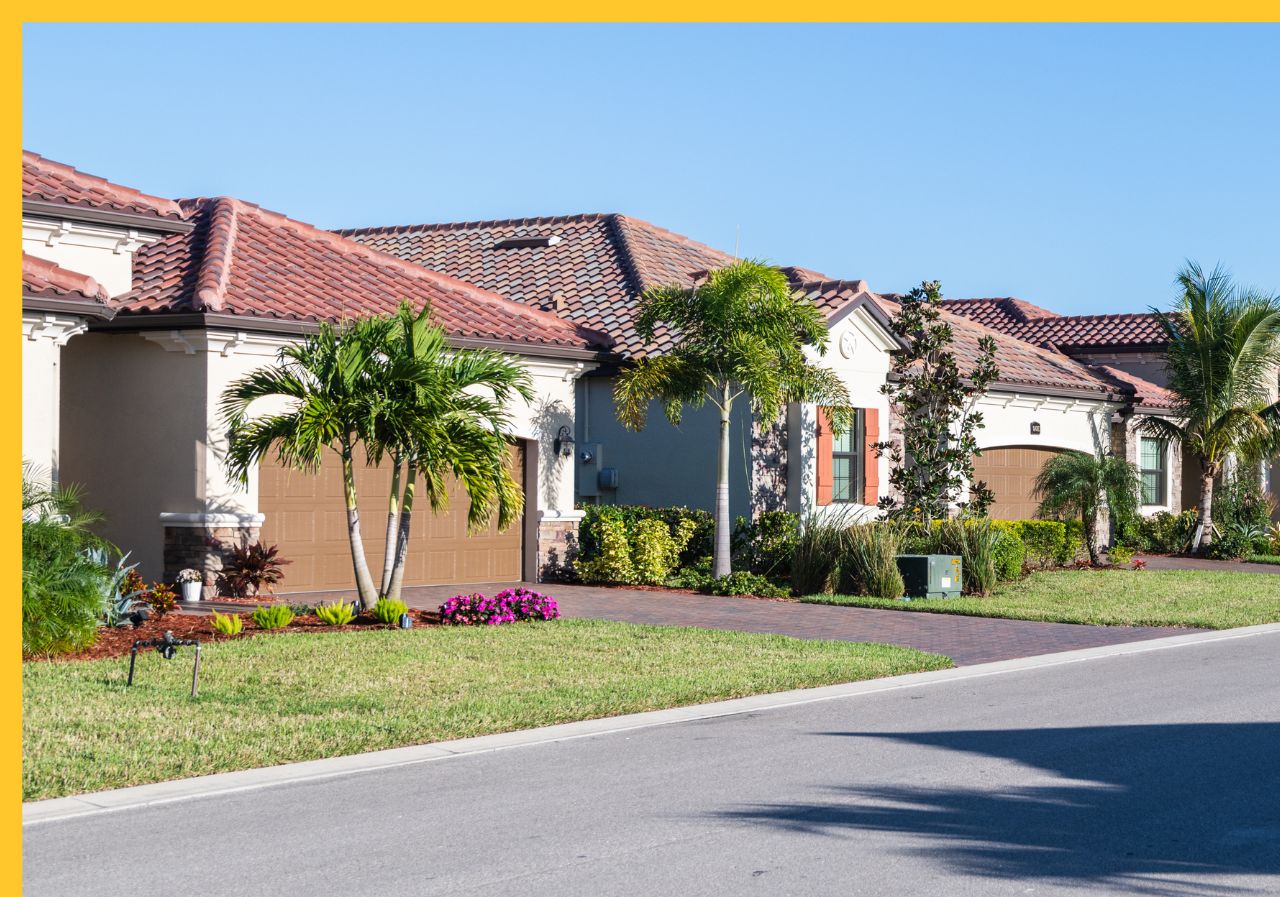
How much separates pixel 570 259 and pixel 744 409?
237 inches

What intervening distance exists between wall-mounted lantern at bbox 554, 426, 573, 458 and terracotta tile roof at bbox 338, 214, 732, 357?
1835mm

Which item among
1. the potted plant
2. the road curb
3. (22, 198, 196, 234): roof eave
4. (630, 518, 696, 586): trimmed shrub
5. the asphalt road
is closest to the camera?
the asphalt road

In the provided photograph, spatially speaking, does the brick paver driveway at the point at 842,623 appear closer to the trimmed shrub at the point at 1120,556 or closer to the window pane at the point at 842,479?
the window pane at the point at 842,479

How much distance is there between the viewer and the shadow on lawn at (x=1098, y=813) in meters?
7.04

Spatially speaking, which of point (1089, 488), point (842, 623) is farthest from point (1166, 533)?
point (842, 623)

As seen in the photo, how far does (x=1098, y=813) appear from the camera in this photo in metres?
8.16

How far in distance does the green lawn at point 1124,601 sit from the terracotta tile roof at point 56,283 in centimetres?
1021

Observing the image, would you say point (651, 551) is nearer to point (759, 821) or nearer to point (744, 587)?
point (744, 587)

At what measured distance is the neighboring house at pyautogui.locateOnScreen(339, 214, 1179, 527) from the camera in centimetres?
2483

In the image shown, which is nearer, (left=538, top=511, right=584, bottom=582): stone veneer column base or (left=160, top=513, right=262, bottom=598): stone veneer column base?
(left=160, top=513, right=262, bottom=598): stone veneer column base

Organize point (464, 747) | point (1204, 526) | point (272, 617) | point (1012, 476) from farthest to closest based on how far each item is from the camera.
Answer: point (1204, 526) → point (1012, 476) → point (272, 617) → point (464, 747)

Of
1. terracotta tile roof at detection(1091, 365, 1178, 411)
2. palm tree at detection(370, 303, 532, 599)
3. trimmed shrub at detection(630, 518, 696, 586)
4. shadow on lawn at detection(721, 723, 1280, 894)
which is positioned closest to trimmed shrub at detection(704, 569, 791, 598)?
trimmed shrub at detection(630, 518, 696, 586)

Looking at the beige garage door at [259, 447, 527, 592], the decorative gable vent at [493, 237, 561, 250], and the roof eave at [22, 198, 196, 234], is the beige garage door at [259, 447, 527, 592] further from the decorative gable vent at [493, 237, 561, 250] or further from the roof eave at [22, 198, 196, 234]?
the decorative gable vent at [493, 237, 561, 250]

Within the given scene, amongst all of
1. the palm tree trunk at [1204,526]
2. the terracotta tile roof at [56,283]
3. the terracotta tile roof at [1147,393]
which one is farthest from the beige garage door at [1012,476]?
the terracotta tile roof at [56,283]
